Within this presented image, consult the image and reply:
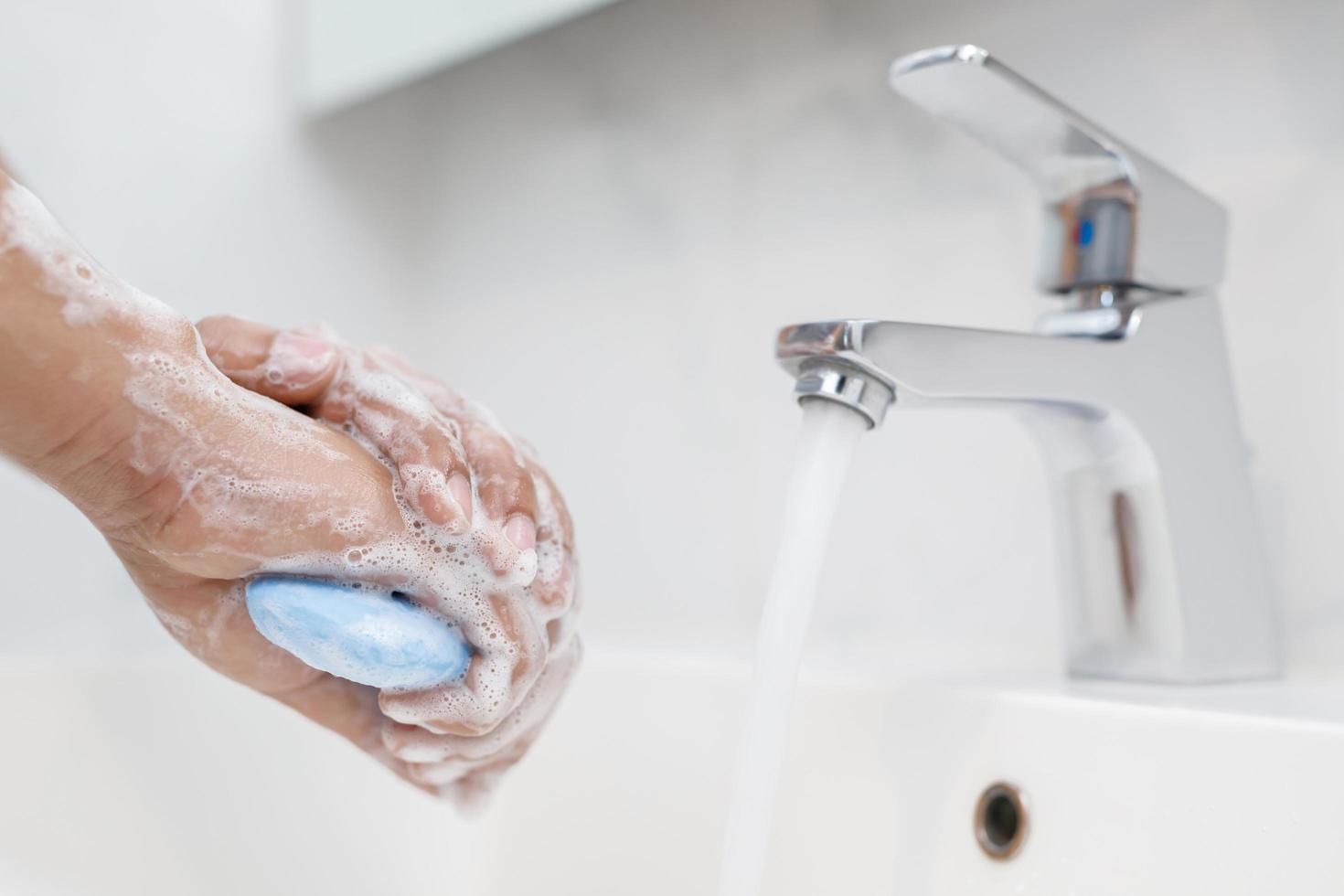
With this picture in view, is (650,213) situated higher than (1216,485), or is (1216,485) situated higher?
(650,213)

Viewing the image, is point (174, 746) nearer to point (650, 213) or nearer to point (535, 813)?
point (535, 813)

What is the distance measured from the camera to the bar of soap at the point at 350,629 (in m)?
0.46

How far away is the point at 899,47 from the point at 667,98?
20 centimetres

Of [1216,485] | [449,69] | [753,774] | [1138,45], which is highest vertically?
[449,69]

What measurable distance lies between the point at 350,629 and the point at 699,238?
0.52 metres

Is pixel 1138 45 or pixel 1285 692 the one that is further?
pixel 1138 45

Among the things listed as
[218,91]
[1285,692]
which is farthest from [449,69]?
[1285,692]

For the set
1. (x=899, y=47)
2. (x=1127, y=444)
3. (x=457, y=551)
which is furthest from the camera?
(x=899, y=47)

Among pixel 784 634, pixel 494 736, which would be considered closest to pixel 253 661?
pixel 494 736

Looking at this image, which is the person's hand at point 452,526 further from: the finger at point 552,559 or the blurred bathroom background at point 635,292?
the blurred bathroom background at point 635,292

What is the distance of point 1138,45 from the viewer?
27.8 inches

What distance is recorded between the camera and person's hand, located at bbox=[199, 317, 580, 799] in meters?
0.48

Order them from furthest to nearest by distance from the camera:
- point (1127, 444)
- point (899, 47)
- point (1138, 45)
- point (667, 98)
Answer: point (667, 98), point (899, 47), point (1138, 45), point (1127, 444)

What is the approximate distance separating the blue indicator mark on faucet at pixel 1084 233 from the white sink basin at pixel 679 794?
209 mm
